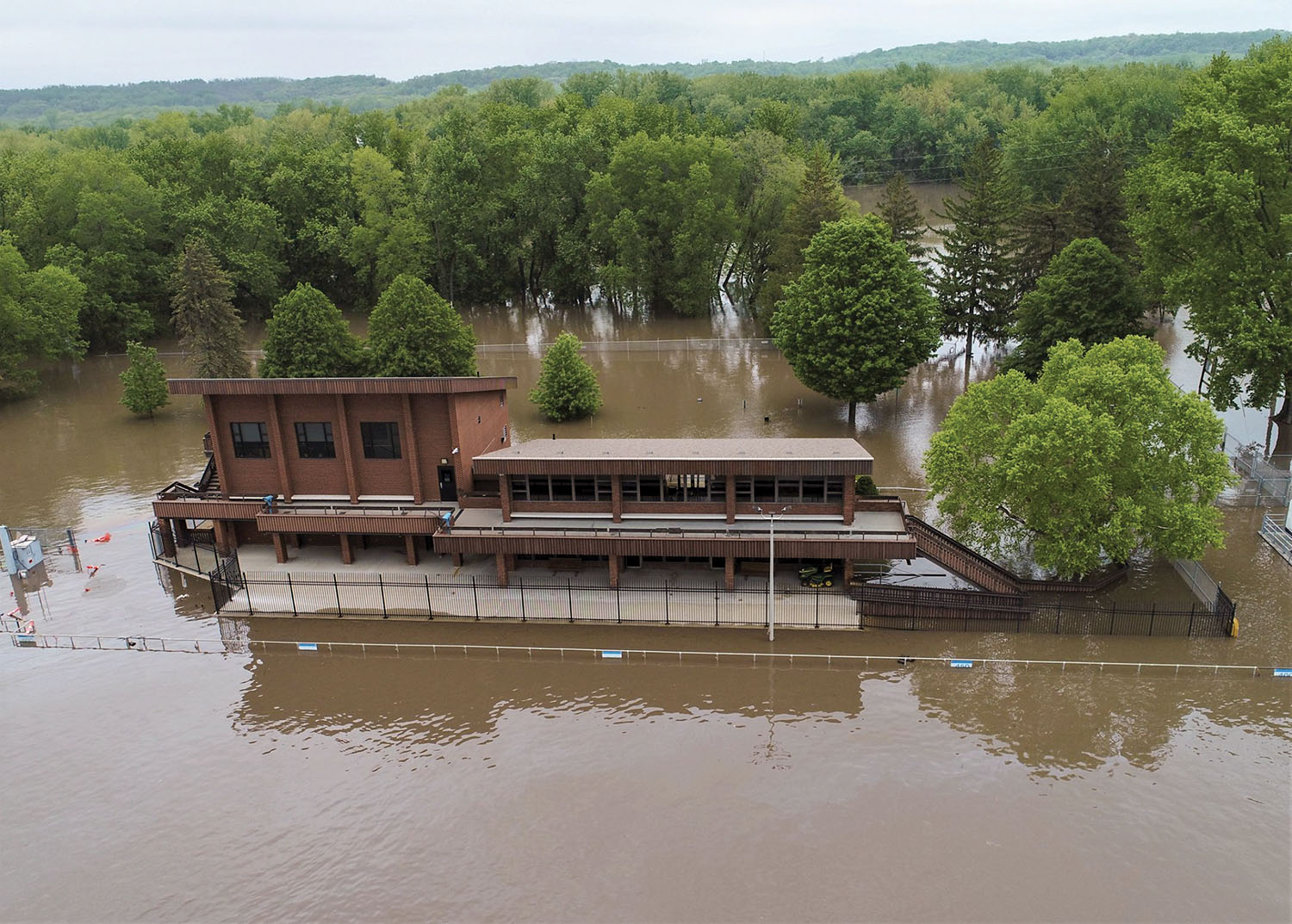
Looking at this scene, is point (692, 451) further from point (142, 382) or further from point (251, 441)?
point (142, 382)

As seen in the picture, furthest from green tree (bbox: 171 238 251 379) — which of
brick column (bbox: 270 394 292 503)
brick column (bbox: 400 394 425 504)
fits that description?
brick column (bbox: 400 394 425 504)

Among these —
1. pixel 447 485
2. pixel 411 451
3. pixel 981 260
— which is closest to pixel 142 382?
pixel 411 451

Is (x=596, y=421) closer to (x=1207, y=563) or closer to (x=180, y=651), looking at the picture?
(x=180, y=651)

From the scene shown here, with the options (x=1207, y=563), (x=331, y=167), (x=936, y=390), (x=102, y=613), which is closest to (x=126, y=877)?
(x=102, y=613)

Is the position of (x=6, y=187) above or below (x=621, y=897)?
above

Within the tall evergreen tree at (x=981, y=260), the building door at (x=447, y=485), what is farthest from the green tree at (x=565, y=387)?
the tall evergreen tree at (x=981, y=260)

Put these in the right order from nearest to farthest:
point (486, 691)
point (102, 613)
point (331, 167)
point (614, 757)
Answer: point (614, 757)
point (486, 691)
point (102, 613)
point (331, 167)
